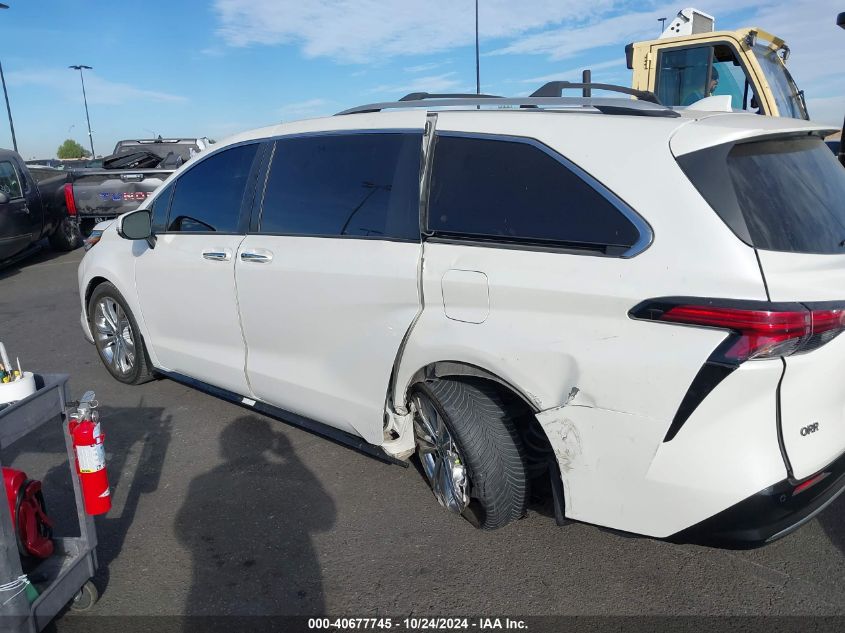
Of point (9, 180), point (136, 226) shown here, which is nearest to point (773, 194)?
point (136, 226)

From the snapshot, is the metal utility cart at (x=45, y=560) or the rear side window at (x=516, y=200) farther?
the rear side window at (x=516, y=200)

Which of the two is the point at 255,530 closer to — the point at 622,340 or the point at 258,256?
the point at 258,256

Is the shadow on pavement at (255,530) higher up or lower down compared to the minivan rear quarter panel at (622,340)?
lower down

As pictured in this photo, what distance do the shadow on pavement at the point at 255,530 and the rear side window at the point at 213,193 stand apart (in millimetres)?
1351

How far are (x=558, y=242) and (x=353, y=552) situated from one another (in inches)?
64.7

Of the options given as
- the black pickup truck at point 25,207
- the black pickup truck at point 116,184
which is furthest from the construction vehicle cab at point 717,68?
the black pickup truck at point 25,207

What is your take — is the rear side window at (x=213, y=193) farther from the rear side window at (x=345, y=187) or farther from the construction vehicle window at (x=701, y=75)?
the construction vehicle window at (x=701, y=75)

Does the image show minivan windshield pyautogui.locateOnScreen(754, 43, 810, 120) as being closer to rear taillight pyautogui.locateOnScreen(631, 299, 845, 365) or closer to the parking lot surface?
the parking lot surface

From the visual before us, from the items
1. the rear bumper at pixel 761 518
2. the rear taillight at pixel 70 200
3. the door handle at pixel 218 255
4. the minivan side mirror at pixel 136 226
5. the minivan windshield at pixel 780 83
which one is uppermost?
the minivan windshield at pixel 780 83

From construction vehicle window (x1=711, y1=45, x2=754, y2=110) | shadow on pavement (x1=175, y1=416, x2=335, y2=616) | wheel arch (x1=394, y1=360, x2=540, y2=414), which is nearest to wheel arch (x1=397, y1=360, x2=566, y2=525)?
wheel arch (x1=394, y1=360, x2=540, y2=414)

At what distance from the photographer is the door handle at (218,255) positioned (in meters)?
3.89

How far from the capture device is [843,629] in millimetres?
2506

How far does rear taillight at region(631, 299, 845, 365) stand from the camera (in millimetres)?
2148

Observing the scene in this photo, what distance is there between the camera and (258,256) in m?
3.69
